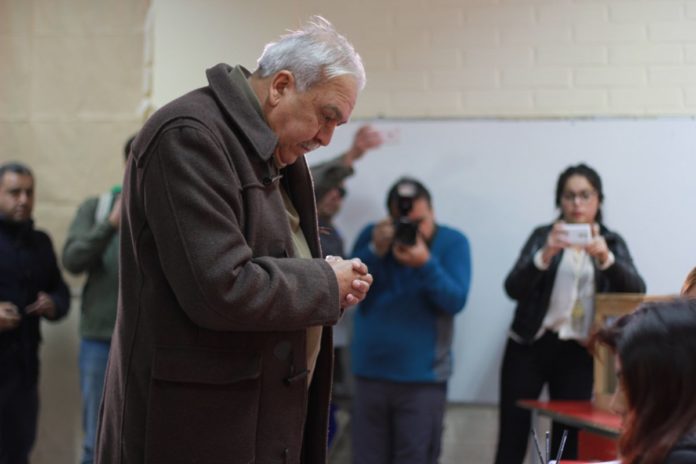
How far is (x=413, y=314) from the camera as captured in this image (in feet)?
11.2

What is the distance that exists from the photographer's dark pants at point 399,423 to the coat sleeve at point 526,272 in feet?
1.55

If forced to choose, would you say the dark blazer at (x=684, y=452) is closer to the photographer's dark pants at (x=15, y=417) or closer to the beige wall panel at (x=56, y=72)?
the photographer's dark pants at (x=15, y=417)

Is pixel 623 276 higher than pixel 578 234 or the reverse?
the reverse

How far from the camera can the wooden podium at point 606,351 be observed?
3004 millimetres

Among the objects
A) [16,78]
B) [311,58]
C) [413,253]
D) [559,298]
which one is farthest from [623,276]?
[16,78]

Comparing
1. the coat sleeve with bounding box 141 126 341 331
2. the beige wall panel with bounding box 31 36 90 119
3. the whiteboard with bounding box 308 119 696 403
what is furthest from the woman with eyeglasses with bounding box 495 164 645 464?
the beige wall panel with bounding box 31 36 90 119

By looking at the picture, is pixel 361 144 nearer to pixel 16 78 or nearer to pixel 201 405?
pixel 16 78

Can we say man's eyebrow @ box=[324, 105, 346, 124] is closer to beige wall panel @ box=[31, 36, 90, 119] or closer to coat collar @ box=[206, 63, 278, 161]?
coat collar @ box=[206, 63, 278, 161]

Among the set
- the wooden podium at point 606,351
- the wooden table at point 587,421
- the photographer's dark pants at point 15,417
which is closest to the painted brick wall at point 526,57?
the wooden podium at point 606,351

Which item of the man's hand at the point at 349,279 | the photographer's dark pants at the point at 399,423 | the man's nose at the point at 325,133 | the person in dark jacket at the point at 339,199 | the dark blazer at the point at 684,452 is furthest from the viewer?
the person in dark jacket at the point at 339,199

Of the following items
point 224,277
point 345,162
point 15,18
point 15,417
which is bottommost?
point 15,417

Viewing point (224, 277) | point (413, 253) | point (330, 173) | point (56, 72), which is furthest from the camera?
point (56, 72)

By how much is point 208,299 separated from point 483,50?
271cm

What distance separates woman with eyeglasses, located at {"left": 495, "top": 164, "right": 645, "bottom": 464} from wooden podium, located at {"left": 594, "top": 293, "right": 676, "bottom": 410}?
136 millimetres
